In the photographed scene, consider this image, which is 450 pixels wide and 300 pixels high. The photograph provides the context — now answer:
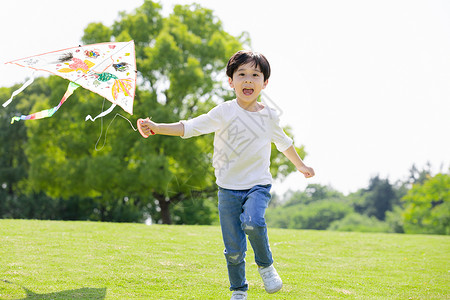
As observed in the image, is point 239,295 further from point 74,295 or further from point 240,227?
point 74,295

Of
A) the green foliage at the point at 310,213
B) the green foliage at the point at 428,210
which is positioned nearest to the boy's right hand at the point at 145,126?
the green foliage at the point at 310,213

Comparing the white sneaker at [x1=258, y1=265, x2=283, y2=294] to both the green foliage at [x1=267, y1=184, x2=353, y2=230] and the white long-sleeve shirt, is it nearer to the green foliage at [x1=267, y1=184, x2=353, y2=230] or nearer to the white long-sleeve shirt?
the white long-sleeve shirt

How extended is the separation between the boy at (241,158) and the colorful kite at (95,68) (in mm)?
1768

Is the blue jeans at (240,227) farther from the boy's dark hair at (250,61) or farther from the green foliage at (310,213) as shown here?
the green foliage at (310,213)

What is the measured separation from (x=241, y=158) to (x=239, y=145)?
11 cm

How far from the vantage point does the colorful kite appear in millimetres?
5298

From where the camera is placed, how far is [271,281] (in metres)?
3.74

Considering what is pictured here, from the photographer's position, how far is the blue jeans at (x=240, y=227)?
11.9 feet

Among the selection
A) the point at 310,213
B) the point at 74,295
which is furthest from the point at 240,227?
the point at 310,213

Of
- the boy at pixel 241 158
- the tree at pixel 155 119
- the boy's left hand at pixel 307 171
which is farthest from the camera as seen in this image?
the tree at pixel 155 119

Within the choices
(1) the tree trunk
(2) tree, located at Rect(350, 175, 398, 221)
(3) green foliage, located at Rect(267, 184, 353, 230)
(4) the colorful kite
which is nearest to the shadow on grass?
(4) the colorful kite

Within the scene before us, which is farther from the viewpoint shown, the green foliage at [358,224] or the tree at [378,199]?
the tree at [378,199]

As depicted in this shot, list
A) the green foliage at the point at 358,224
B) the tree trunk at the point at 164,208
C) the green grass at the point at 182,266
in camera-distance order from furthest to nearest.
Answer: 1. the green foliage at the point at 358,224
2. the tree trunk at the point at 164,208
3. the green grass at the point at 182,266

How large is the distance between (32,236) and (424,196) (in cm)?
3511
